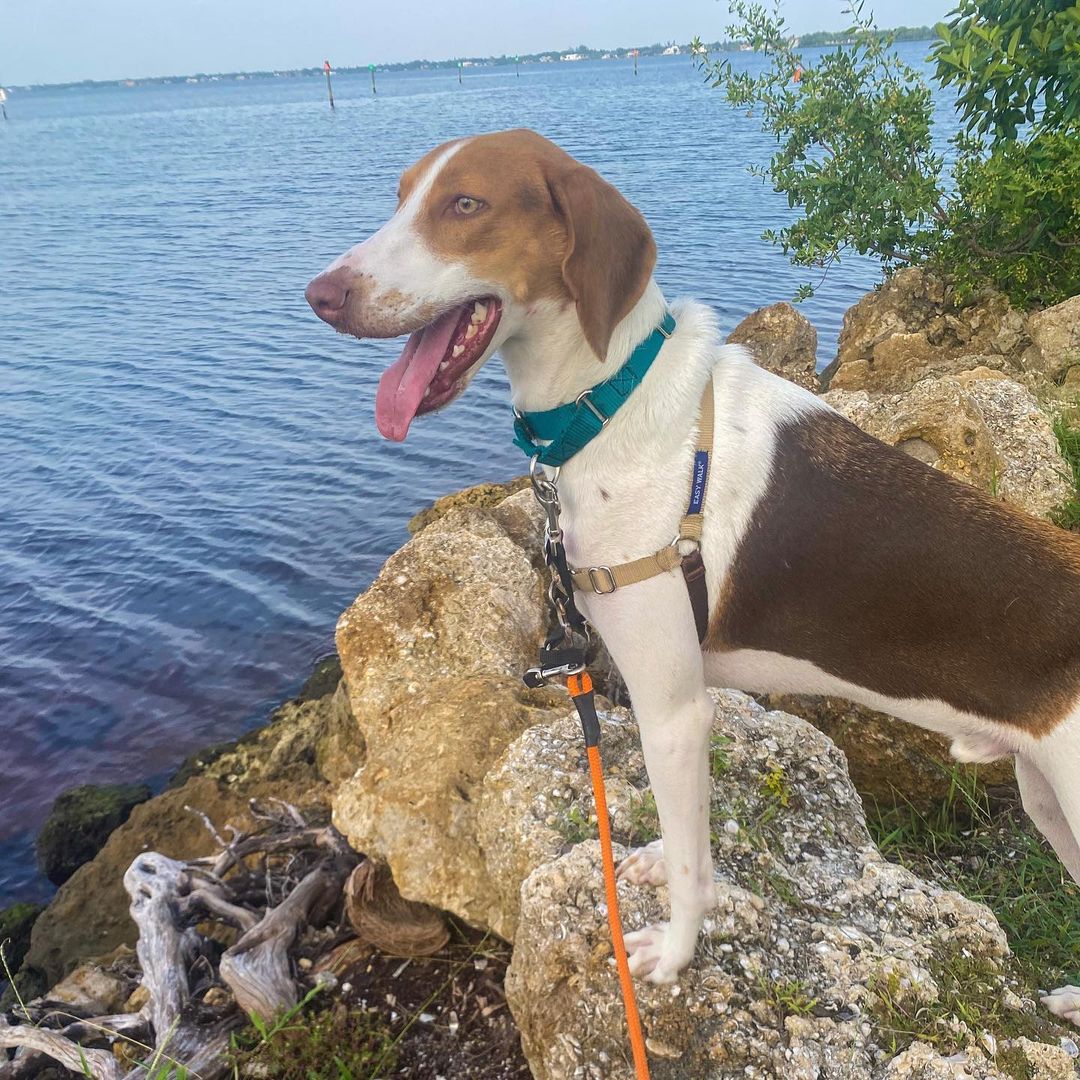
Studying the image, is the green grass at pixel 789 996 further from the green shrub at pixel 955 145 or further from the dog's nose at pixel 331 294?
the green shrub at pixel 955 145

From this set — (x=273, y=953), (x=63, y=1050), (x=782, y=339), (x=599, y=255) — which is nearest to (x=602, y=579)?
(x=599, y=255)

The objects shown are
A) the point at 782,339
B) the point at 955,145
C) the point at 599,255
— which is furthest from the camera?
the point at 782,339

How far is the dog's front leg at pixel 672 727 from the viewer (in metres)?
2.69

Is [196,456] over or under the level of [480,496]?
under

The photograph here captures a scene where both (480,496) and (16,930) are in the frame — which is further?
(480,496)

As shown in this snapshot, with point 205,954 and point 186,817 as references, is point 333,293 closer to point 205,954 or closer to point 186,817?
point 205,954

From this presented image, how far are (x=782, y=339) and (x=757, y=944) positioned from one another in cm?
814

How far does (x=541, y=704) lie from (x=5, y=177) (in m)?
53.5

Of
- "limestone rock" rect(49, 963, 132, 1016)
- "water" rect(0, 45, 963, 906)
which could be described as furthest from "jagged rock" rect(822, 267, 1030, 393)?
"limestone rock" rect(49, 963, 132, 1016)

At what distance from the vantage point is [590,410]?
8.97 ft

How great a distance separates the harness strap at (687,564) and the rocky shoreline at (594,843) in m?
1.07

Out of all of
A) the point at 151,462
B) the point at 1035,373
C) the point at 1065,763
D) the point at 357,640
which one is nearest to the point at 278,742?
the point at 357,640

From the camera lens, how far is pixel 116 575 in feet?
35.3

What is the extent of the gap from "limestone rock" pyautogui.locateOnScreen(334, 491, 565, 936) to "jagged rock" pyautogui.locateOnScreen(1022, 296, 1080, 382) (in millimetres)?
4264
